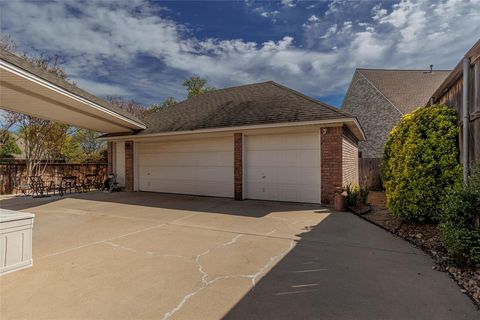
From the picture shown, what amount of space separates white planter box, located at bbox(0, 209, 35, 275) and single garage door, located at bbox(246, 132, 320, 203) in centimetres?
676

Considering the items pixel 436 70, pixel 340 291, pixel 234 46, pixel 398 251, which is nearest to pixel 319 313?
pixel 340 291

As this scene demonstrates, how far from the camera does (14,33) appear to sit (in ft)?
41.1

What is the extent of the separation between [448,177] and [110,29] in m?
11.0

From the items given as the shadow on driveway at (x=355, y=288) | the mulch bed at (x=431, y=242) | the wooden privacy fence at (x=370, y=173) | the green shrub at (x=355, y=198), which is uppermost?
the wooden privacy fence at (x=370, y=173)

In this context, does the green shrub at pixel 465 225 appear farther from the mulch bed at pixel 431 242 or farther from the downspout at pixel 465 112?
the downspout at pixel 465 112

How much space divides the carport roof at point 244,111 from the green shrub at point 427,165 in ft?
7.66

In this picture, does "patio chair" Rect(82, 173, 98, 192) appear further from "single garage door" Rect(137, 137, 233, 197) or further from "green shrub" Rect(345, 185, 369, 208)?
"green shrub" Rect(345, 185, 369, 208)

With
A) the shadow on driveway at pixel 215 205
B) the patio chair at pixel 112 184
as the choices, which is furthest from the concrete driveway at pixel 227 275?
the patio chair at pixel 112 184

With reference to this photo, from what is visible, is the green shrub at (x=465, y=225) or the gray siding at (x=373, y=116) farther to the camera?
the gray siding at (x=373, y=116)

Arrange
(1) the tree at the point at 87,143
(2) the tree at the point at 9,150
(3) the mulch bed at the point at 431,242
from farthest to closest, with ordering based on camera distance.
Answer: (1) the tree at the point at 87,143 < (2) the tree at the point at 9,150 < (3) the mulch bed at the point at 431,242

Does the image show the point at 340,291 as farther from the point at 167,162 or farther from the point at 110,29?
the point at 110,29

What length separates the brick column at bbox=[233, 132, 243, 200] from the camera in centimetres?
928

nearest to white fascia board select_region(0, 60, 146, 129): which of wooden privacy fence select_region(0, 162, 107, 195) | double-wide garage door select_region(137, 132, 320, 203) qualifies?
double-wide garage door select_region(137, 132, 320, 203)

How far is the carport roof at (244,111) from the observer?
8195mm
